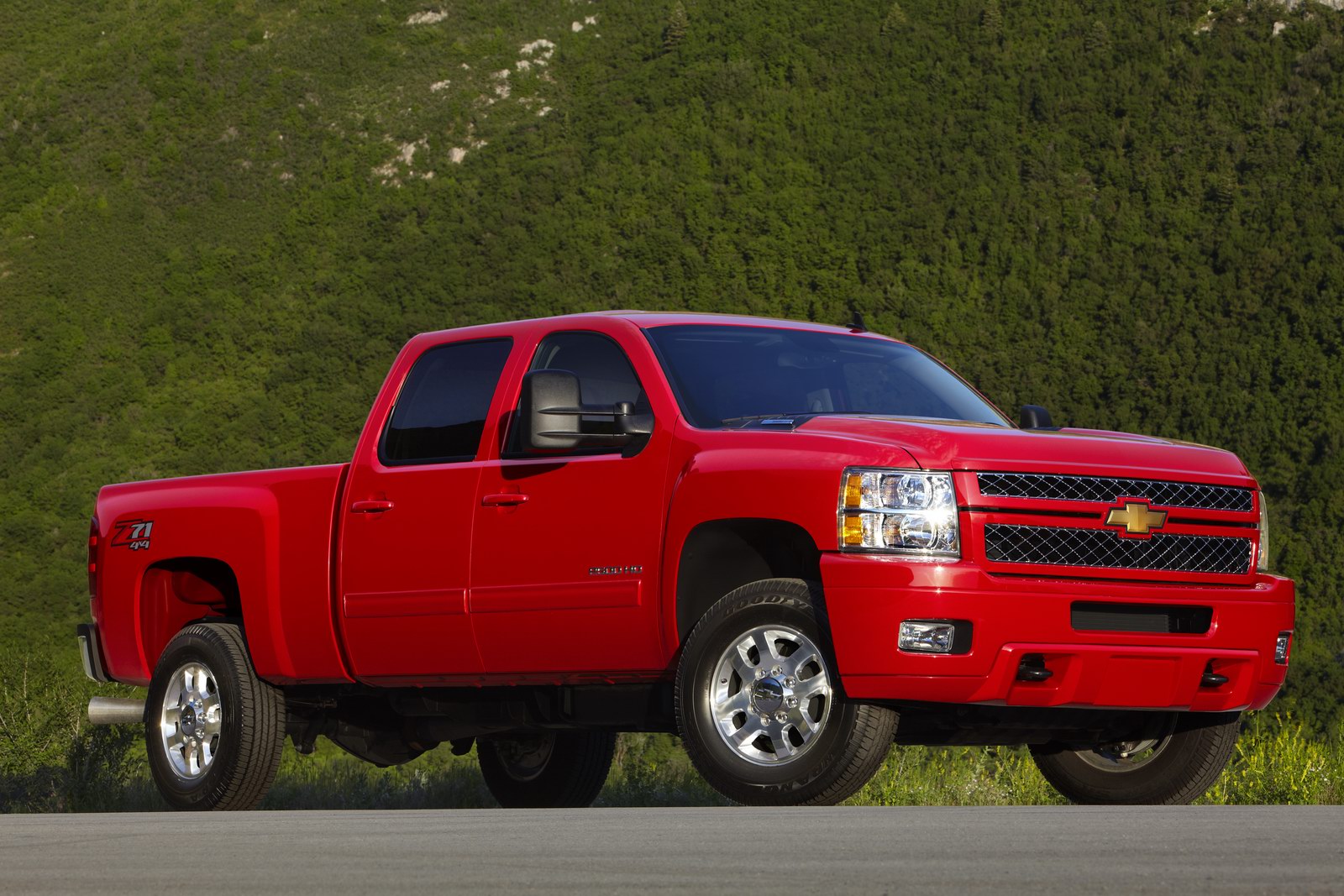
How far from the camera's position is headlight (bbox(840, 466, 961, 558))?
704 cm

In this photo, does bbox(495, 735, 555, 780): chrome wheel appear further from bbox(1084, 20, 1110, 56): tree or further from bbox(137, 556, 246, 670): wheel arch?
bbox(1084, 20, 1110, 56): tree

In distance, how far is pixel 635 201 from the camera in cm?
9438

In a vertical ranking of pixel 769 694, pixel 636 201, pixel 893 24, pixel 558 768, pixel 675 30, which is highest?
pixel 675 30

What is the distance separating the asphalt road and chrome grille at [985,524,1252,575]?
93cm

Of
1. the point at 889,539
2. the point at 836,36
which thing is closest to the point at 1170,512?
the point at 889,539

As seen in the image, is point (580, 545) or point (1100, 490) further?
point (580, 545)

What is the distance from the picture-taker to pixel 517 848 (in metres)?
5.24

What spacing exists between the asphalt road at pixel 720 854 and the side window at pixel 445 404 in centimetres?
244

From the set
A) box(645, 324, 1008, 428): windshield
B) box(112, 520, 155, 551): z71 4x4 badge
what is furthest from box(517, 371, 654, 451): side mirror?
box(112, 520, 155, 551): z71 4x4 badge

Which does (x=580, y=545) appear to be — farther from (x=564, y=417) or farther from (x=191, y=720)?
(x=191, y=720)

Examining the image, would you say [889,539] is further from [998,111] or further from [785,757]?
[998,111]

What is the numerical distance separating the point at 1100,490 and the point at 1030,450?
0.98 feet

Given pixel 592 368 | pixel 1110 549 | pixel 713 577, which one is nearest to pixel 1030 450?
pixel 1110 549

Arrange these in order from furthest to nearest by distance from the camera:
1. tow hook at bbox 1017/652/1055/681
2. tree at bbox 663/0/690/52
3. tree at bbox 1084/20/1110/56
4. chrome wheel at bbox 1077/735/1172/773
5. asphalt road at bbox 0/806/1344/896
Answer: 1. tree at bbox 663/0/690/52
2. tree at bbox 1084/20/1110/56
3. chrome wheel at bbox 1077/735/1172/773
4. tow hook at bbox 1017/652/1055/681
5. asphalt road at bbox 0/806/1344/896
